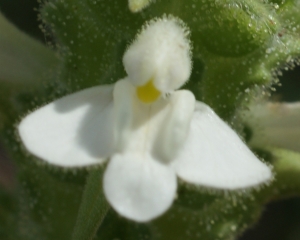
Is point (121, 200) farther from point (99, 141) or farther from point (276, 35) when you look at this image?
point (276, 35)

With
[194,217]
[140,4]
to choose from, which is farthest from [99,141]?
[194,217]

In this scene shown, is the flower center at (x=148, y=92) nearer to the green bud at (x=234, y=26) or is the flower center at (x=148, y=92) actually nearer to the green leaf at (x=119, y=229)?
the green bud at (x=234, y=26)

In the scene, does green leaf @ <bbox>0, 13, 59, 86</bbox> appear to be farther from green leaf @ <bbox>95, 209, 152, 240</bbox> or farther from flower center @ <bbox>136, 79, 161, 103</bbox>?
flower center @ <bbox>136, 79, 161, 103</bbox>

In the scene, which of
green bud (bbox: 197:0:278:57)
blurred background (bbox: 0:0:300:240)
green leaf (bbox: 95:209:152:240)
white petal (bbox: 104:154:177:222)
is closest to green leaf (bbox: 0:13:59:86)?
green leaf (bbox: 95:209:152:240)

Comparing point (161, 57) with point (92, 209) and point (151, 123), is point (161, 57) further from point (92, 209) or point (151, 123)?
point (92, 209)

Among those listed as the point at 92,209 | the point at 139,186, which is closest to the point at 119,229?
the point at 92,209
